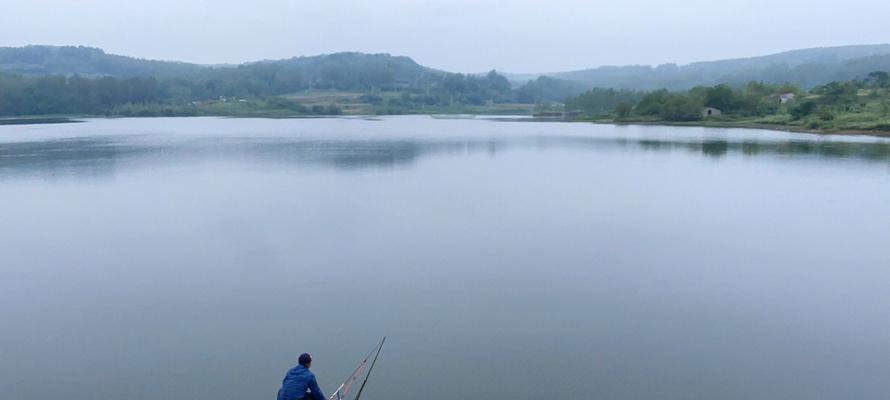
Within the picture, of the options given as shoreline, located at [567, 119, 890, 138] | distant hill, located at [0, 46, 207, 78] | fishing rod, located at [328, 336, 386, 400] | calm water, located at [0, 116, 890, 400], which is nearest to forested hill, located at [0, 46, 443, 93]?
distant hill, located at [0, 46, 207, 78]

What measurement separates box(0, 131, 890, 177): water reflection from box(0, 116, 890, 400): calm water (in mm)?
5632

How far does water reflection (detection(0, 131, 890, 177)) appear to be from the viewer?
86.5 feet

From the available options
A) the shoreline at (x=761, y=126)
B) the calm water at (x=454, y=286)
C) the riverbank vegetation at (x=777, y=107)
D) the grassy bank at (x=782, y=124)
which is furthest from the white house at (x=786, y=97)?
the calm water at (x=454, y=286)

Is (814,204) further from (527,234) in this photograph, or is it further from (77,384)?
(77,384)

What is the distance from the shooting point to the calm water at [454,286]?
706 centimetres

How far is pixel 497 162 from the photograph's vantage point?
2716 cm

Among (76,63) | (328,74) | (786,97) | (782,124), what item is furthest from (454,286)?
(76,63)

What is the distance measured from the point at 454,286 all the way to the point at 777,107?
2020 inches

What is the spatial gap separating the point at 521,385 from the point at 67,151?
3080cm

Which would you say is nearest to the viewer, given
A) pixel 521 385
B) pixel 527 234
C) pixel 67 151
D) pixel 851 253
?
pixel 521 385

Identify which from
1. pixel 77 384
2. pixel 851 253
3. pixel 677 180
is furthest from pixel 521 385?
pixel 677 180

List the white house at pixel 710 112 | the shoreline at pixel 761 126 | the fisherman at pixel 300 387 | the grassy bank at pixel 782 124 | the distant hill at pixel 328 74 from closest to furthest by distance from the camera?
the fisherman at pixel 300 387
the shoreline at pixel 761 126
the grassy bank at pixel 782 124
the white house at pixel 710 112
the distant hill at pixel 328 74

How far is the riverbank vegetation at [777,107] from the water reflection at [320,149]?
23.4ft

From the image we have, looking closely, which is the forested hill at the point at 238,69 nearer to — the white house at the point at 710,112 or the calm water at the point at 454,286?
the white house at the point at 710,112
